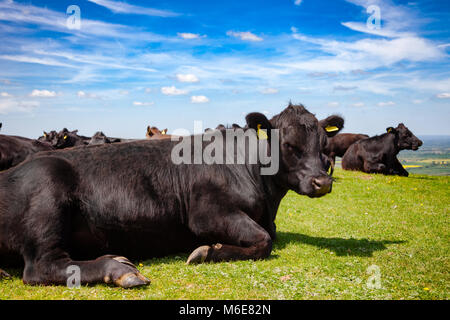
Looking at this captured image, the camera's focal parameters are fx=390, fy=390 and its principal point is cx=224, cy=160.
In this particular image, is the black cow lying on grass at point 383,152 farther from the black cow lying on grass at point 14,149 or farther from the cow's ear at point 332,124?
the black cow lying on grass at point 14,149

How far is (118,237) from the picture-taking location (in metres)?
6.11

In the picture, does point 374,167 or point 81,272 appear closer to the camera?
point 81,272

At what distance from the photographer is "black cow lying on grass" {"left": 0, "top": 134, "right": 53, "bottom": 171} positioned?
1853 cm

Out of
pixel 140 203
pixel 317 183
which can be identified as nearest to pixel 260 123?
pixel 317 183

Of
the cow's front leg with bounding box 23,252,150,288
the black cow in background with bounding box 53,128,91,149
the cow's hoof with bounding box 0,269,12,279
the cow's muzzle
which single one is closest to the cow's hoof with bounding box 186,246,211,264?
the cow's front leg with bounding box 23,252,150,288

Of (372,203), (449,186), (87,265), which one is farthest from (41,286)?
(449,186)

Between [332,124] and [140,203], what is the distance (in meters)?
4.13

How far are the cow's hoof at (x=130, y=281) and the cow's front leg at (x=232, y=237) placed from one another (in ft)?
4.35

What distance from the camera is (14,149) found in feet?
62.4

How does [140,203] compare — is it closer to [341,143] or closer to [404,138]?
[404,138]

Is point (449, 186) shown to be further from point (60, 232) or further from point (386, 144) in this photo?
point (60, 232)

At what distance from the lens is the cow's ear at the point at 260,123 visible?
7074mm
